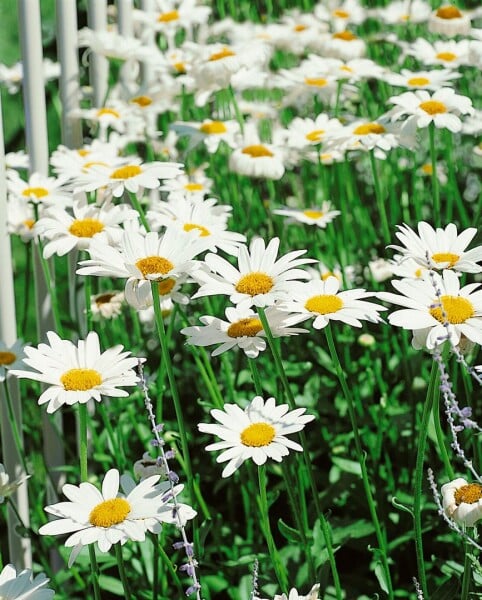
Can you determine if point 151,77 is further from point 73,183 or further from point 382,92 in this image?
point 73,183

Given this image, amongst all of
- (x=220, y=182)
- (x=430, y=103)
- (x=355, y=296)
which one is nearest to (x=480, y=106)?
(x=220, y=182)

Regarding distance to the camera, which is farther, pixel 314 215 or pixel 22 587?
pixel 314 215

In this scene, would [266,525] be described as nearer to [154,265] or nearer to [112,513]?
[112,513]

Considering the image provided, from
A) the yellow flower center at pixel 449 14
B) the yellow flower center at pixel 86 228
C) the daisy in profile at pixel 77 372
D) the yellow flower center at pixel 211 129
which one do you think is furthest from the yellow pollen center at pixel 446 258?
the yellow flower center at pixel 449 14

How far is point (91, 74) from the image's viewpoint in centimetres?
193

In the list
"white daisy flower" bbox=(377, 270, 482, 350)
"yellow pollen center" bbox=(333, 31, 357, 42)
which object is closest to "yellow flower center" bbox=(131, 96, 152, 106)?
"yellow pollen center" bbox=(333, 31, 357, 42)

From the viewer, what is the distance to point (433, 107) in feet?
4.99

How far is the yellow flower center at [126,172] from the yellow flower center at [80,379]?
420 mm

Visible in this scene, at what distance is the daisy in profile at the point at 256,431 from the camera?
0.96 meters

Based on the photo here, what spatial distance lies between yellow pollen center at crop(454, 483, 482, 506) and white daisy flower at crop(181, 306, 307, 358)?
0.76ft

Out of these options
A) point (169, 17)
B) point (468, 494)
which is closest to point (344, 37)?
point (169, 17)

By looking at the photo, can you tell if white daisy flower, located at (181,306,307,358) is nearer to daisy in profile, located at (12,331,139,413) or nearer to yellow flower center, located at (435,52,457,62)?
daisy in profile, located at (12,331,139,413)

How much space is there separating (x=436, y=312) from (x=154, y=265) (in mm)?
296

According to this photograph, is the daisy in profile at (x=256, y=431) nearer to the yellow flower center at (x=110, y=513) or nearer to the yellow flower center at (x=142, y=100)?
the yellow flower center at (x=110, y=513)
